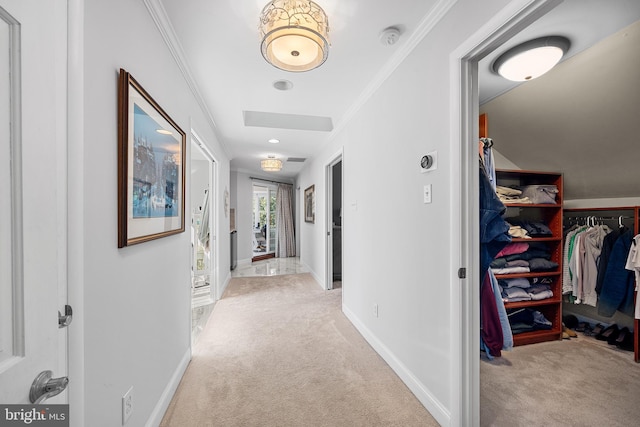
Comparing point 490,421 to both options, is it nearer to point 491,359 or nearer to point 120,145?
point 491,359

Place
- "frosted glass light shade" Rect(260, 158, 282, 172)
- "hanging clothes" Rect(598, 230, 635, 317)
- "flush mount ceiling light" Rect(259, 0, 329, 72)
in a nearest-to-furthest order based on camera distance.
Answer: "flush mount ceiling light" Rect(259, 0, 329, 72), "hanging clothes" Rect(598, 230, 635, 317), "frosted glass light shade" Rect(260, 158, 282, 172)

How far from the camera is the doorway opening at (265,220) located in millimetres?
7526

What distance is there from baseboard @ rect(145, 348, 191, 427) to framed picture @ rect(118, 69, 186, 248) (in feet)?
3.17

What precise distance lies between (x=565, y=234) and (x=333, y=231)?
3.32 metres

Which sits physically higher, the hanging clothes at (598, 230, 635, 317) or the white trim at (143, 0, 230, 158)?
the white trim at (143, 0, 230, 158)

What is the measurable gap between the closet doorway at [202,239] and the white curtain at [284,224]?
270 cm

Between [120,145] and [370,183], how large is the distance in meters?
1.96

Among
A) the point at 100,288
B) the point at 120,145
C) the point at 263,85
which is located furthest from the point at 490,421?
the point at 263,85

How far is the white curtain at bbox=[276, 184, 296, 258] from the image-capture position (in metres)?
7.59

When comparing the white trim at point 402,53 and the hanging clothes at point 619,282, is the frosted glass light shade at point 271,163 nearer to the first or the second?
the white trim at point 402,53

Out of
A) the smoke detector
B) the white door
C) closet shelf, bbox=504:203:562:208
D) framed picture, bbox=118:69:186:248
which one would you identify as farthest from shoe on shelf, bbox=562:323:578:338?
the white door

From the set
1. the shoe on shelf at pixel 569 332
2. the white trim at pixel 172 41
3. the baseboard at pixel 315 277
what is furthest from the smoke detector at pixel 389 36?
the baseboard at pixel 315 277

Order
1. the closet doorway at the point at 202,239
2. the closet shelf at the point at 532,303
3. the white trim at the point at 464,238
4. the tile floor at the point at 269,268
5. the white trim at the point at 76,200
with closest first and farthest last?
the white trim at the point at 76,200, the white trim at the point at 464,238, the closet shelf at the point at 532,303, the closet doorway at the point at 202,239, the tile floor at the point at 269,268

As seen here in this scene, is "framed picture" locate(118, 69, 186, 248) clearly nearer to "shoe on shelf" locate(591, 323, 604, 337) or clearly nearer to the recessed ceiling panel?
the recessed ceiling panel
